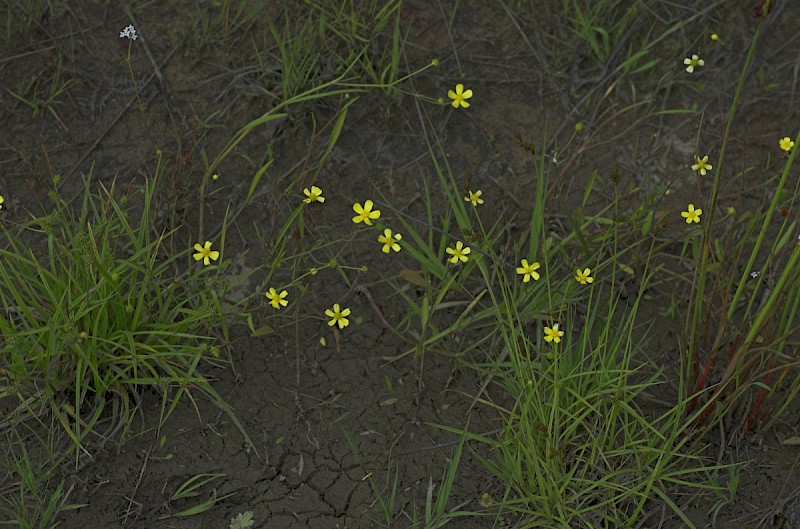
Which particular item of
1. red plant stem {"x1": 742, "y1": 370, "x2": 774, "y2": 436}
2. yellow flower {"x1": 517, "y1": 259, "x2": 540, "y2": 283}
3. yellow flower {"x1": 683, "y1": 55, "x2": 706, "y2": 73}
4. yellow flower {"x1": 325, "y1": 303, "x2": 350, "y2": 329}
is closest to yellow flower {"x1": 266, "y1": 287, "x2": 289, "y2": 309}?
yellow flower {"x1": 325, "y1": 303, "x2": 350, "y2": 329}

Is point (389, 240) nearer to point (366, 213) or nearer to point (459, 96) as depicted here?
point (366, 213)

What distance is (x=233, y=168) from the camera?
2.76 meters

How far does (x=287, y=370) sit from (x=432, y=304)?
43 cm

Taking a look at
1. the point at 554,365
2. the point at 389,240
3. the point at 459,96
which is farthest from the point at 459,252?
the point at 459,96

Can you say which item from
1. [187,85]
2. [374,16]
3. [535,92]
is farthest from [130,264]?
[535,92]

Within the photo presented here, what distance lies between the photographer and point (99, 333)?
86.5 inches

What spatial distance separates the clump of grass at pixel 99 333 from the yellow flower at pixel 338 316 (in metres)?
0.28

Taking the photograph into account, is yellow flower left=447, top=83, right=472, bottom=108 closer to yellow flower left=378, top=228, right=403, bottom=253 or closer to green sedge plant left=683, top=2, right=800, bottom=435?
yellow flower left=378, top=228, right=403, bottom=253

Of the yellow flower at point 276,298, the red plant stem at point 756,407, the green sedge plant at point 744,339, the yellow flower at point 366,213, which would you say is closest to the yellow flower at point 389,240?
the yellow flower at point 366,213

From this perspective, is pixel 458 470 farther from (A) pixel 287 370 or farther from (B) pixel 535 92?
(B) pixel 535 92

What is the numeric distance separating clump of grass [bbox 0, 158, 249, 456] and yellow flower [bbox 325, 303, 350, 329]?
0.28m

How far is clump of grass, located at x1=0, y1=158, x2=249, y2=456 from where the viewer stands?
6.98 ft

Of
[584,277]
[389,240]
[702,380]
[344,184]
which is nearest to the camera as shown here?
[702,380]

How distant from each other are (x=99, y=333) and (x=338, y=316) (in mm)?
607
